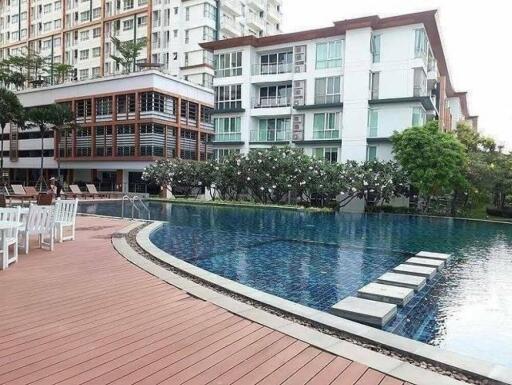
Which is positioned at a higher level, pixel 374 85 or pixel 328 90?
pixel 374 85

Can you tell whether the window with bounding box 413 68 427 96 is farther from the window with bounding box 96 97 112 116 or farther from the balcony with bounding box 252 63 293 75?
the window with bounding box 96 97 112 116

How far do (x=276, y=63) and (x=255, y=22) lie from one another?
26403mm

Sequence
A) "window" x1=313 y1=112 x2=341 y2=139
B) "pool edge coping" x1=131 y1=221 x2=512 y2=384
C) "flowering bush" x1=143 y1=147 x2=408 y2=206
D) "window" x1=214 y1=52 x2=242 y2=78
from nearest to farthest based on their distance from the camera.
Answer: "pool edge coping" x1=131 y1=221 x2=512 y2=384 < "flowering bush" x1=143 y1=147 x2=408 y2=206 < "window" x1=313 y1=112 x2=341 y2=139 < "window" x1=214 y1=52 x2=242 y2=78

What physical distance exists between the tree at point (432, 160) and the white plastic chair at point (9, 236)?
20937 millimetres

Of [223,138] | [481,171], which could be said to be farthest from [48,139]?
[481,171]

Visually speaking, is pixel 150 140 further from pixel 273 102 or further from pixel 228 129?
pixel 273 102

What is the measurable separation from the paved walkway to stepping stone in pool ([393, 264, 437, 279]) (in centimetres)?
455

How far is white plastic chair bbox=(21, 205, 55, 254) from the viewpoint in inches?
310

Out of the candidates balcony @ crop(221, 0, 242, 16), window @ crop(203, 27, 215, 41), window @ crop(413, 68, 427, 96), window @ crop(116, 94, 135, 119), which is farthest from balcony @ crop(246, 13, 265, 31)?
window @ crop(413, 68, 427, 96)

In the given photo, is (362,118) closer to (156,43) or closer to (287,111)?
(287,111)

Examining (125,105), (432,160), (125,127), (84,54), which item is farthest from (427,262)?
(84,54)

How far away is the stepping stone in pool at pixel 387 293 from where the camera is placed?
6150mm

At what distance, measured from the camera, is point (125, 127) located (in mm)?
37375

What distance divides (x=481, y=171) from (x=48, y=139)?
4005 cm
